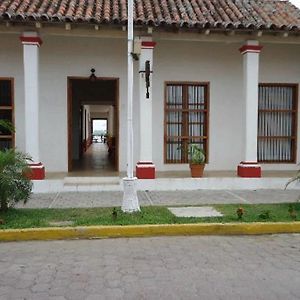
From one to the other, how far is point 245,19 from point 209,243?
6536 millimetres

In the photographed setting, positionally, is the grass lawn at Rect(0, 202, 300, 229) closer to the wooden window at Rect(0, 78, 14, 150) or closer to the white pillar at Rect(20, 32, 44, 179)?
the white pillar at Rect(20, 32, 44, 179)

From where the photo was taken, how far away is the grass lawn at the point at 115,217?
21.5ft

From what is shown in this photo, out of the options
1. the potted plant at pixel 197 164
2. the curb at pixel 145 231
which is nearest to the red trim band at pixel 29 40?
the potted plant at pixel 197 164

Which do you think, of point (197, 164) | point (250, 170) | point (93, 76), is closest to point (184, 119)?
point (197, 164)

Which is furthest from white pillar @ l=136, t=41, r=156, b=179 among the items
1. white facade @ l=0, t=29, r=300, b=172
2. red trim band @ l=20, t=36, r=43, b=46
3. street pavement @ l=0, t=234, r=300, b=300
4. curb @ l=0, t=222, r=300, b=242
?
street pavement @ l=0, t=234, r=300, b=300

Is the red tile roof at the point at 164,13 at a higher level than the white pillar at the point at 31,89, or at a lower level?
higher

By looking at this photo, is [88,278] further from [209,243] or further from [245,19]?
[245,19]

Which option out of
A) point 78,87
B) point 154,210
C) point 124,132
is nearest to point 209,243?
point 154,210

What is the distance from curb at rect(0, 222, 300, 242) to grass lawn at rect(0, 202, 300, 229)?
23cm

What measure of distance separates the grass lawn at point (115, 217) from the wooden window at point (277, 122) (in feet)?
13.9

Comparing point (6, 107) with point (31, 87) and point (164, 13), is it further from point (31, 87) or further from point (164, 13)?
point (164, 13)

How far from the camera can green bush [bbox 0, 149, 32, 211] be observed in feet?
22.0

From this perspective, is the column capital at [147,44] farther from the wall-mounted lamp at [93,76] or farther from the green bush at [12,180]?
the green bush at [12,180]

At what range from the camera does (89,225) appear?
6.38 metres
